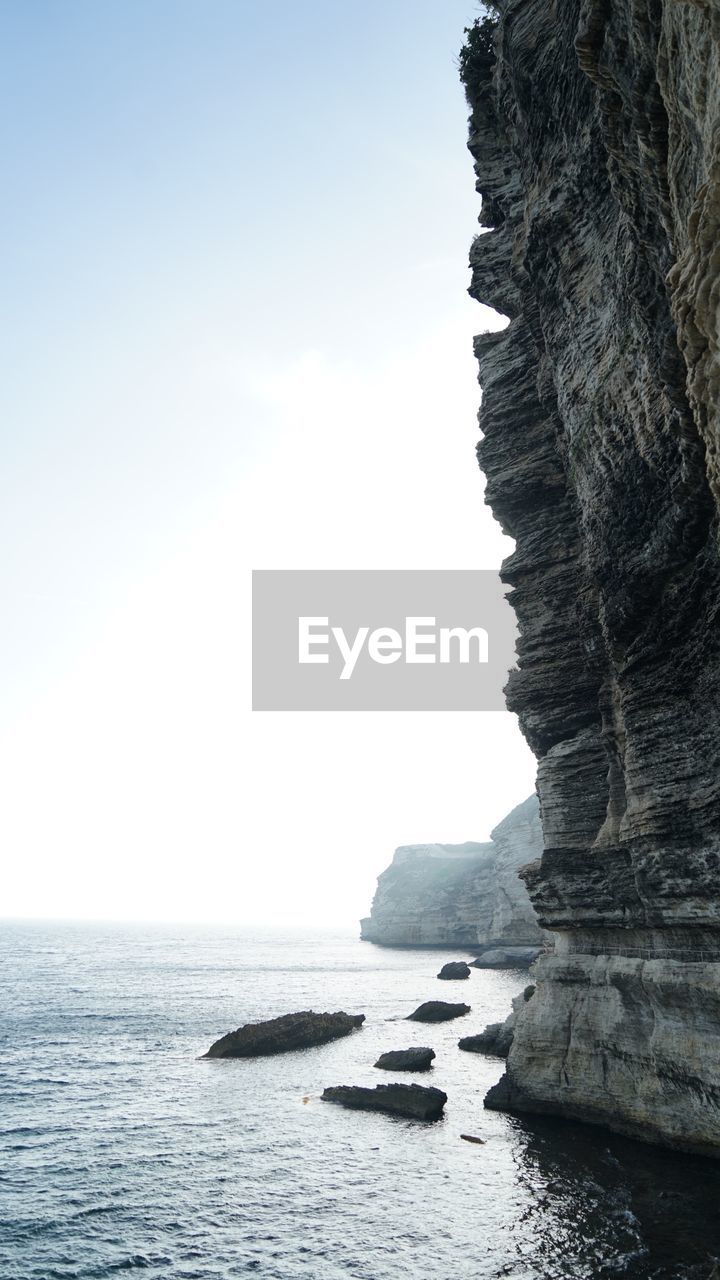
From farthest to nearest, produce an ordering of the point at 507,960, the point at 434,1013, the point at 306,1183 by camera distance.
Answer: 1. the point at 507,960
2. the point at 434,1013
3. the point at 306,1183

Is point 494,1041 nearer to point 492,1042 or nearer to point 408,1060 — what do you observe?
point 492,1042

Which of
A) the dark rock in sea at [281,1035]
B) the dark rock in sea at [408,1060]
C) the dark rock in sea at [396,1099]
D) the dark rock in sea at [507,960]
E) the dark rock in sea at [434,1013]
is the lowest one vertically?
the dark rock in sea at [507,960]

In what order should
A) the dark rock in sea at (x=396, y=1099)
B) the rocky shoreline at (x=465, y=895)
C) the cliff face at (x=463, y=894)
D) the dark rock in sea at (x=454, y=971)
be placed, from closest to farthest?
the dark rock in sea at (x=396, y=1099), the dark rock in sea at (x=454, y=971), the rocky shoreline at (x=465, y=895), the cliff face at (x=463, y=894)

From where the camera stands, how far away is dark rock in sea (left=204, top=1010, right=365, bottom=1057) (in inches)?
1516

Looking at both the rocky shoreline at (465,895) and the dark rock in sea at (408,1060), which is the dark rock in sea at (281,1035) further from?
the rocky shoreline at (465,895)

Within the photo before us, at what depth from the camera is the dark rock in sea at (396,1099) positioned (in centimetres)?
2619

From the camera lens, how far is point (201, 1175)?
2139cm

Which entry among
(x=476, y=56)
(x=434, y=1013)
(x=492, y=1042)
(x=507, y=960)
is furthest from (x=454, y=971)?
(x=476, y=56)

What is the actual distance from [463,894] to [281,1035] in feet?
290

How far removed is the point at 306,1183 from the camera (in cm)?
2042

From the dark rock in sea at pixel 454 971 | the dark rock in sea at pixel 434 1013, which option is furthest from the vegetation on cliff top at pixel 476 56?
the dark rock in sea at pixel 454 971

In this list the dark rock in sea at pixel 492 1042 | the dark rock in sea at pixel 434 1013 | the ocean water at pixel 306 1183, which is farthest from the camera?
the dark rock in sea at pixel 434 1013

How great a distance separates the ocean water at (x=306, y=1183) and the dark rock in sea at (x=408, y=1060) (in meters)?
0.86

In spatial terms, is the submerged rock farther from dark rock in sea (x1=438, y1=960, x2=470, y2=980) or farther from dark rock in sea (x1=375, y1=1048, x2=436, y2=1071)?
dark rock in sea (x1=438, y1=960, x2=470, y2=980)
